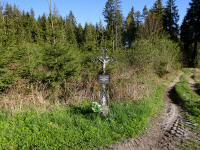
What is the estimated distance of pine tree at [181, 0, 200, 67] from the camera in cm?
4866

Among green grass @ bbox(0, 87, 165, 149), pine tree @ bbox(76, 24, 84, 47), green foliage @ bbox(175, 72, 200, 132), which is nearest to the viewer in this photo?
green grass @ bbox(0, 87, 165, 149)

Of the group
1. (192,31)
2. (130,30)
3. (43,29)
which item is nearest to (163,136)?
(192,31)

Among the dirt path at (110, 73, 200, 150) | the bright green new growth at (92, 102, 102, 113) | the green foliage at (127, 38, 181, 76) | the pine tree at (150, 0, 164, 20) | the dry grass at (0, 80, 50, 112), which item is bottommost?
the dirt path at (110, 73, 200, 150)

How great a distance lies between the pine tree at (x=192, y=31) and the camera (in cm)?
4866

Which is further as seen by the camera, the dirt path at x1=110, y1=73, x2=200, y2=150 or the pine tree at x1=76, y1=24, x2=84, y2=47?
the pine tree at x1=76, y1=24, x2=84, y2=47

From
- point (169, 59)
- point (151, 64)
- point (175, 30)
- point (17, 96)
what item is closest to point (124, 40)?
point (175, 30)

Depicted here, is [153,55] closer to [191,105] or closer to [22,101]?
[191,105]

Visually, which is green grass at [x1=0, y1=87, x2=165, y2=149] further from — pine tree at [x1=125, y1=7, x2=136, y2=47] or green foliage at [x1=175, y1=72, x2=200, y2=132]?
pine tree at [x1=125, y1=7, x2=136, y2=47]

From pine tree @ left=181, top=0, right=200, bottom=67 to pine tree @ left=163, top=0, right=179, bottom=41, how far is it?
1811 millimetres

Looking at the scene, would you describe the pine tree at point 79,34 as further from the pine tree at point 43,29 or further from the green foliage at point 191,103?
the green foliage at point 191,103

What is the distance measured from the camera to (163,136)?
933cm

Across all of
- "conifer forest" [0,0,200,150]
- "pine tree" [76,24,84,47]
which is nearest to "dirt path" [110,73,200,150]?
"conifer forest" [0,0,200,150]

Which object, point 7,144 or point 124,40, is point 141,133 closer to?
point 7,144

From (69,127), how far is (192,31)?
43.8m
